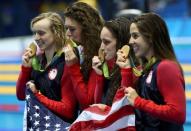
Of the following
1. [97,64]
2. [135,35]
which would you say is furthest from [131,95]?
[97,64]

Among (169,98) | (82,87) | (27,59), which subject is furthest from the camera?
(27,59)

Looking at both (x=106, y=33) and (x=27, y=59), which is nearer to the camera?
(x=106, y=33)

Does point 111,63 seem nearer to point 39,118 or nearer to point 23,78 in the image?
point 39,118

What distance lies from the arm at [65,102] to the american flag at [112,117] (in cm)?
→ 29

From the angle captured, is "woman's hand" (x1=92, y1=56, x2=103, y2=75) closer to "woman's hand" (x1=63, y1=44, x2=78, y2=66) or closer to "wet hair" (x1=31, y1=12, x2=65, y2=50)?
"woman's hand" (x1=63, y1=44, x2=78, y2=66)

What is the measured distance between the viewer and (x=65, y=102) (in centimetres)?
420

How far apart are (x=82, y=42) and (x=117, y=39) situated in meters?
0.42

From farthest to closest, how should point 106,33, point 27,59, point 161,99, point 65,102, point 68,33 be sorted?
point 27,59, point 68,33, point 65,102, point 106,33, point 161,99

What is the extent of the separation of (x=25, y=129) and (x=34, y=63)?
1.56 ft

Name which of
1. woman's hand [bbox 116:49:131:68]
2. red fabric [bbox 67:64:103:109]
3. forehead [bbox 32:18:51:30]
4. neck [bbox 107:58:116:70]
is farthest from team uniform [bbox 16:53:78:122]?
woman's hand [bbox 116:49:131:68]

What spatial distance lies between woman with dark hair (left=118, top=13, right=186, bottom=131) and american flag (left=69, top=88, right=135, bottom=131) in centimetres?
6

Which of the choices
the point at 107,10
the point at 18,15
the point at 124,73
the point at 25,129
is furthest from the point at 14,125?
the point at 18,15

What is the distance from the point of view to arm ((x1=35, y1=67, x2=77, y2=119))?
4191mm

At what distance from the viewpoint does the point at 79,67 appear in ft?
13.6
